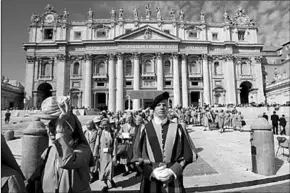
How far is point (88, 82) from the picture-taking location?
37125 millimetres

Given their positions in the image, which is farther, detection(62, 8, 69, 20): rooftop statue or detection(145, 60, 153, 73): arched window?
detection(62, 8, 69, 20): rooftop statue

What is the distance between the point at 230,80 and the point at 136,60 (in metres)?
20.3

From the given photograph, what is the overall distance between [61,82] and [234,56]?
37307 millimetres

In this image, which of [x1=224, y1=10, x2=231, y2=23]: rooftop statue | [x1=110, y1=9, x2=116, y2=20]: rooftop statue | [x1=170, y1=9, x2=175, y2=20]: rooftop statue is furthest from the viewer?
[x1=224, y1=10, x2=231, y2=23]: rooftop statue

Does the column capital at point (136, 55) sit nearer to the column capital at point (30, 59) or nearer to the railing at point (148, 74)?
the railing at point (148, 74)

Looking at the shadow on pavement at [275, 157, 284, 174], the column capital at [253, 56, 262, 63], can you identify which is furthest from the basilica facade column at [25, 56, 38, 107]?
the column capital at [253, 56, 262, 63]

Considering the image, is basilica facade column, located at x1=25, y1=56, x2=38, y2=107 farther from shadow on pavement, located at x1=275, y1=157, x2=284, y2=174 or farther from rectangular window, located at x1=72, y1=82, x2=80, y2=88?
shadow on pavement, located at x1=275, y1=157, x2=284, y2=174

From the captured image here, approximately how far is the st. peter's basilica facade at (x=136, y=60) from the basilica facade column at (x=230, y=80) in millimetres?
189

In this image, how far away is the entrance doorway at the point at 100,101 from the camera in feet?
125

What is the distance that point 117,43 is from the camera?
123 ft

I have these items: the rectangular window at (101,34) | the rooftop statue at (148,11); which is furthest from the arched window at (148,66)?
the rectangular window at (101,34)

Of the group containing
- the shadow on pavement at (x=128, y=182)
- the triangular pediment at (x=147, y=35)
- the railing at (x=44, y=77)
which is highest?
the triangular pediment at (x=147, y=35)

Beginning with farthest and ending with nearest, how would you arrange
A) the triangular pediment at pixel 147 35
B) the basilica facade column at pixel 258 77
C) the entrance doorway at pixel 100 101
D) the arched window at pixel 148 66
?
1. the basilica facade column at pixel 258 77
2. the arched window at pixel 148 66
3. the entrance doorway at pixel 100 101
4. the triangular pediment at pixel 147 35

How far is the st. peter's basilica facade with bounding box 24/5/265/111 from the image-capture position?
122 ft
